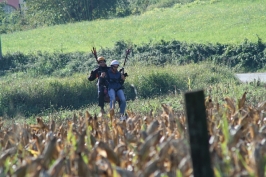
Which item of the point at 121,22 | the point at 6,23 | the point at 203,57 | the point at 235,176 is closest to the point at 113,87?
the point at 235,176

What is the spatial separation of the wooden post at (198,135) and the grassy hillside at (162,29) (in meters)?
33.2

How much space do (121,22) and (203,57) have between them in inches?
779

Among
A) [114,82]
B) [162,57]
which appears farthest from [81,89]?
[114,82]

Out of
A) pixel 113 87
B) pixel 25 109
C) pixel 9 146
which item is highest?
pixel 9 146

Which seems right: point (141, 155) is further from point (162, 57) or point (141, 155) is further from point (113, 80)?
point (162, 57)

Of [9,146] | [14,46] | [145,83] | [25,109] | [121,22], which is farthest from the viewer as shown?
[121,22]

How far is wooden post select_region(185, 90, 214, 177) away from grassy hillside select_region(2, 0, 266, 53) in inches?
1305

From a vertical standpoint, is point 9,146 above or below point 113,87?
above

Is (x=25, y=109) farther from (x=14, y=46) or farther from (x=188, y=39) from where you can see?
(x=14, y=46)

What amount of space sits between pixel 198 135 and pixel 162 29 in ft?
138

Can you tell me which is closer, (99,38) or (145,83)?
(145,83)

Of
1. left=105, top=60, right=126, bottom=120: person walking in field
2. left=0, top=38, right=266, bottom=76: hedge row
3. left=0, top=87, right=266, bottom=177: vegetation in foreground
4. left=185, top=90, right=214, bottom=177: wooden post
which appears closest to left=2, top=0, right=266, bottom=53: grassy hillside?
left=0, top=38, right=266, bottom=76: hedge row

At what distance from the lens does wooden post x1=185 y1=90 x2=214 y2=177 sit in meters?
2.82

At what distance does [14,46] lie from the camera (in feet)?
144
